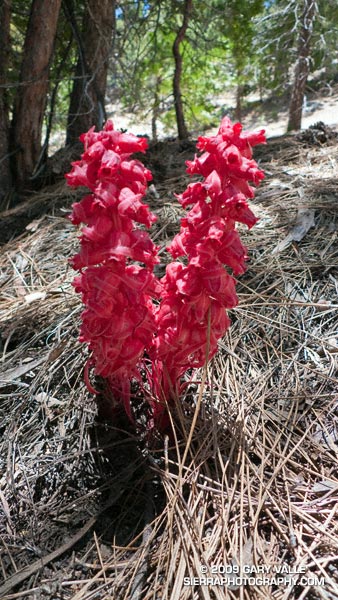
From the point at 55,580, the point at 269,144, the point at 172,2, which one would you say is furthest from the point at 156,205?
the point at 172,2

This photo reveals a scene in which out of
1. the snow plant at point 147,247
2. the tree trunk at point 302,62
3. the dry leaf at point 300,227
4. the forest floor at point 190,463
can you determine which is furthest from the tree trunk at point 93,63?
the tree trunk at point 302,62

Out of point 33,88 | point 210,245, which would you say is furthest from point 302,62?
point 210,245

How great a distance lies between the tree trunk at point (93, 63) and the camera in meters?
2.91

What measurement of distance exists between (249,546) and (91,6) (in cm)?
322

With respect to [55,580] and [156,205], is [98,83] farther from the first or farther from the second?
[55,580]

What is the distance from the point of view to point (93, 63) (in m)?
3.08

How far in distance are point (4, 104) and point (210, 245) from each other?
2.28 metres

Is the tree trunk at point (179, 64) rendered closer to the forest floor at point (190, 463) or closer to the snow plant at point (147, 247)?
the forest floor at point (190, 463)

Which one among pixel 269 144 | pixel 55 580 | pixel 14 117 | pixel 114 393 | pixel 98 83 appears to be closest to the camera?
pixel 55 580

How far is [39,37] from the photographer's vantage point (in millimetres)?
2506

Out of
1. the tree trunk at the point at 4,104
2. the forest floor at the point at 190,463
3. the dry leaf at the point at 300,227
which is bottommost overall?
the forest floor at the point at 190,463

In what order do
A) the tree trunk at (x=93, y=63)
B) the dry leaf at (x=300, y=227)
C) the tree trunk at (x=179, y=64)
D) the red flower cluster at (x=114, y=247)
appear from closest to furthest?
the red flower cluster at (x=114, y=247), the dry leaf at (x=300, y=227), the tree trunk at (x=93, y=63), the tree trunk at (x=179, y=64)

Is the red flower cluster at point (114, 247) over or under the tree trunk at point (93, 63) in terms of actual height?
under

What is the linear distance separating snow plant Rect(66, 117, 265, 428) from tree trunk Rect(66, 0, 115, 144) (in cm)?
209
